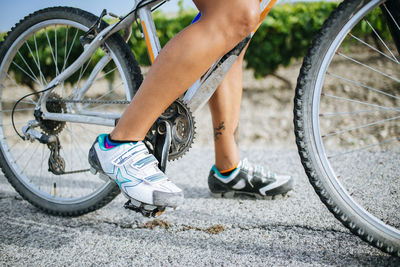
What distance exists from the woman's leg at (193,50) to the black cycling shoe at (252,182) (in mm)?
709

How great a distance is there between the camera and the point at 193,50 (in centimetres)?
103

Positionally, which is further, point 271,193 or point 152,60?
point 271,193

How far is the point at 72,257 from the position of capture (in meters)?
1.18

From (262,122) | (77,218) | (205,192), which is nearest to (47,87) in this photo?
(77,218)

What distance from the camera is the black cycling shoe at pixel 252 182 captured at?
1.65m

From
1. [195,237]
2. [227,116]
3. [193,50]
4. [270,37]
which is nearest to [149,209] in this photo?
[195,237]

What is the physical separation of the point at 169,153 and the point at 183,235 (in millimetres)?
374

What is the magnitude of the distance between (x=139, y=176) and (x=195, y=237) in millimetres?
396

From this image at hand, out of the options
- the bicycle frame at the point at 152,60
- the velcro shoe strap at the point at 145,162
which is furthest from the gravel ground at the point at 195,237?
the bicycle frame at the point at 152,60

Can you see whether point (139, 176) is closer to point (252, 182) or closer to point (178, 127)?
point (178, 127)

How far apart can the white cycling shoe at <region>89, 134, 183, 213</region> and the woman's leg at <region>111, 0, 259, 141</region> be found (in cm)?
12

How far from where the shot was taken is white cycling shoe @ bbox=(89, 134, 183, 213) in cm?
108

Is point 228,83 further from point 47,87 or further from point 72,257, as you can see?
point 72,257

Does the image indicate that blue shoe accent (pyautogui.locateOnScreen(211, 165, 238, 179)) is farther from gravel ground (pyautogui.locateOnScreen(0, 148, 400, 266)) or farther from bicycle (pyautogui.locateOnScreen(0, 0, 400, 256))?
bicycle (pyautogui.locateOnScreen(0, 0, 400, 256))
